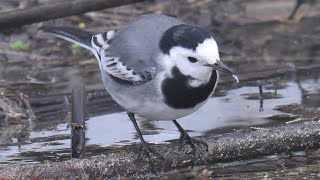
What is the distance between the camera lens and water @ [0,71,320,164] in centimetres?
610

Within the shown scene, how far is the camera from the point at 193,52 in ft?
16.7

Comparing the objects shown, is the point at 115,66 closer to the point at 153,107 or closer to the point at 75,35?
the point at 153,107

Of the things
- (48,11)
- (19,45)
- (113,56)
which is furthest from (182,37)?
(19,45)

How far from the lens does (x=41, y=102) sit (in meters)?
7.26

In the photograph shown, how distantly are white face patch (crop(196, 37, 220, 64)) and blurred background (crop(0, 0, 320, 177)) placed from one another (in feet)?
2.74

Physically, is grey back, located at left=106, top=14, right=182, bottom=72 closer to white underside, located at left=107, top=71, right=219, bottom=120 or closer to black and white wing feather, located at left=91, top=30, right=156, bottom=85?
black and white wing feather, located at left=91, top=30, right=156, bottom=85

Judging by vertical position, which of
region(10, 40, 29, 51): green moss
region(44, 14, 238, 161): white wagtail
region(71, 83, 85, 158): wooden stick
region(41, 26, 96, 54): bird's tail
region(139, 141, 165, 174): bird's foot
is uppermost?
region(10, 40, 29, 51): green moss

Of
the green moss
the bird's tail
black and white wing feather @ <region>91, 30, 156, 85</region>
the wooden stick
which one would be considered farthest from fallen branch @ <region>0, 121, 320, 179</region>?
the green moss

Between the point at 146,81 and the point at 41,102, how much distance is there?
207 centimetres

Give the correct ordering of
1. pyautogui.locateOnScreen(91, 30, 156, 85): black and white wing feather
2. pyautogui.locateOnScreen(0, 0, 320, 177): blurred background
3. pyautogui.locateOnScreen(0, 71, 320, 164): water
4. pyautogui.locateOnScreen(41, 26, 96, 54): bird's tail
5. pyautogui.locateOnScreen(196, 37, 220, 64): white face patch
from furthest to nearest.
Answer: pyautogui.locateOnScreen(41, 26, 96, 54): bird's tail
pyautogui.locateOnScreen(0, 0, 320, 177): blurred background
pyautogui.locateOnScreen(0, 71, 320, 164): water
pyautogui.locateOnScreen(91, 30, 156, 85): black and white wing feather
pyautogui.locateOnScreen(196, 37, 220, 64): white face patch

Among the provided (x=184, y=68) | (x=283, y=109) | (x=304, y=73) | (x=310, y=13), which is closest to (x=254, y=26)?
(x=310, y=13)

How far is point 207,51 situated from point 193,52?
0.09m

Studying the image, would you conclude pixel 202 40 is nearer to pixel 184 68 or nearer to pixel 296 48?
pixel 184 68

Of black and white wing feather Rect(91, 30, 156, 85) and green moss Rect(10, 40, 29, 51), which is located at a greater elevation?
green moss Rect(10, 40, 29, 51)
